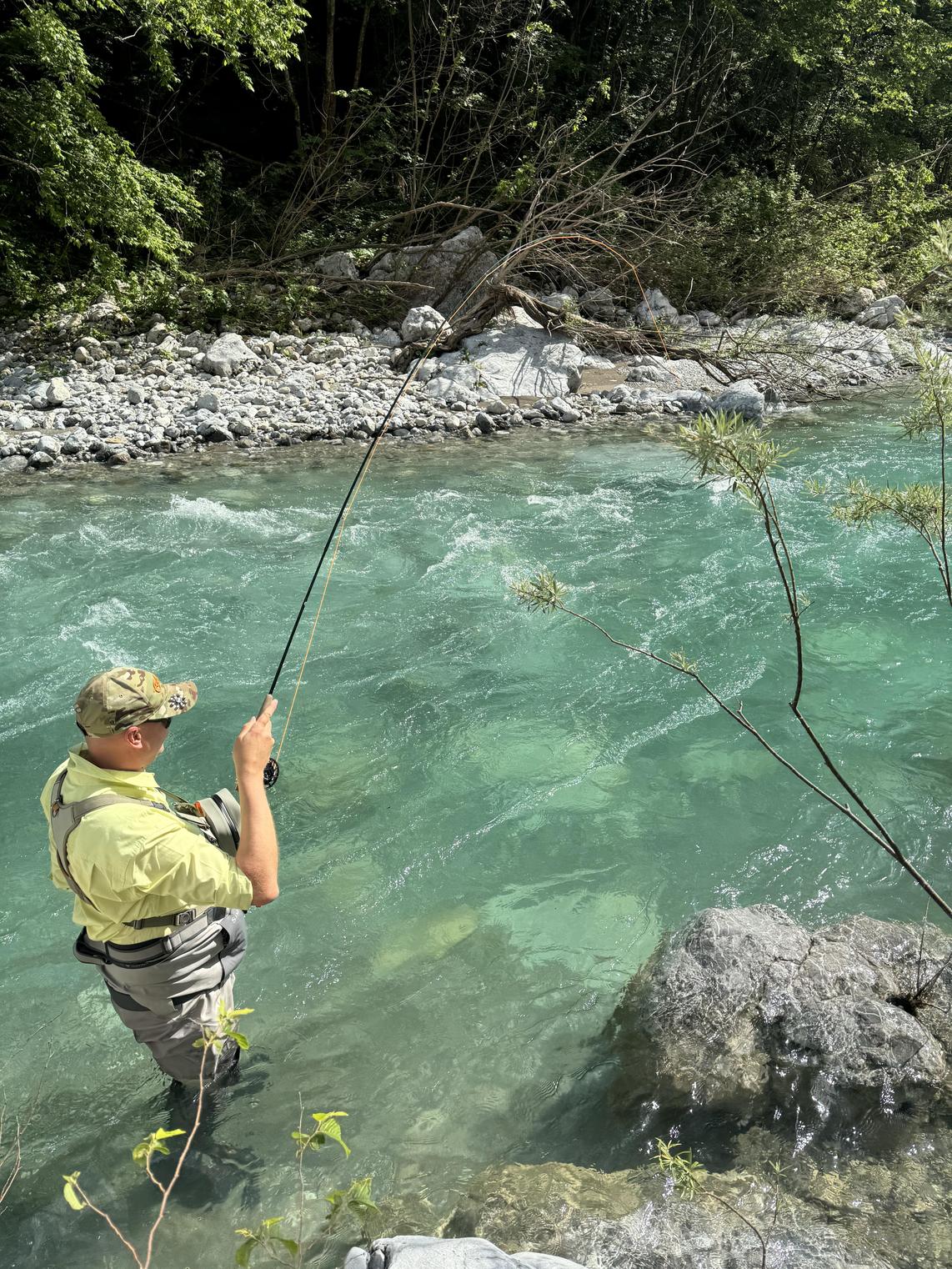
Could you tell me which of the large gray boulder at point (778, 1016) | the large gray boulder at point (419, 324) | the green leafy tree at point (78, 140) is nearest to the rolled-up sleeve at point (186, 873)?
the large gray boulder at point (778, 1016)

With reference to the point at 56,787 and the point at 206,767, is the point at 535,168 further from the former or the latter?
the point at 56,787

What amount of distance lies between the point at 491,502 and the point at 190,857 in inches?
265

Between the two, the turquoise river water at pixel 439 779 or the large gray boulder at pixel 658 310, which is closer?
the turquoise river water at pixel 439 779

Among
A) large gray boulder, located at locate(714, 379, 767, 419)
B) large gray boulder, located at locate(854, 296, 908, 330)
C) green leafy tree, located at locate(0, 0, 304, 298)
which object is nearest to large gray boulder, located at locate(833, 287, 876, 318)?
large gray boulder, located at locate(854, 296, 908, 330)

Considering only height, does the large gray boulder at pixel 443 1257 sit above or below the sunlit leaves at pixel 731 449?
below

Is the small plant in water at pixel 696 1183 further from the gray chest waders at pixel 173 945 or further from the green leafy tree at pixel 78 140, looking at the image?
Answer: the green leafy tree at pixel 78 140

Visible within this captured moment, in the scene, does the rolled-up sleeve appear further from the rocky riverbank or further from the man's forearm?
the rocky riverbank

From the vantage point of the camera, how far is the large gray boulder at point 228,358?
11.6 metres

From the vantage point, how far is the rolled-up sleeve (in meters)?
2.30

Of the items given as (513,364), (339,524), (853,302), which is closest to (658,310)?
(513,364)

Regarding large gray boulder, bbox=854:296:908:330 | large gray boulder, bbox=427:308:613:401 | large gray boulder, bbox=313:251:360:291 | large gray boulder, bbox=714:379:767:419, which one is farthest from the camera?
large gray boulder, bbox=854:296:908:330

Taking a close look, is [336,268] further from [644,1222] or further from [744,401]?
[644,1222]

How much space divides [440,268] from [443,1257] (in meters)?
13.6

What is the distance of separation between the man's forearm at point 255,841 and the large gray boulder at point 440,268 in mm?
12065
